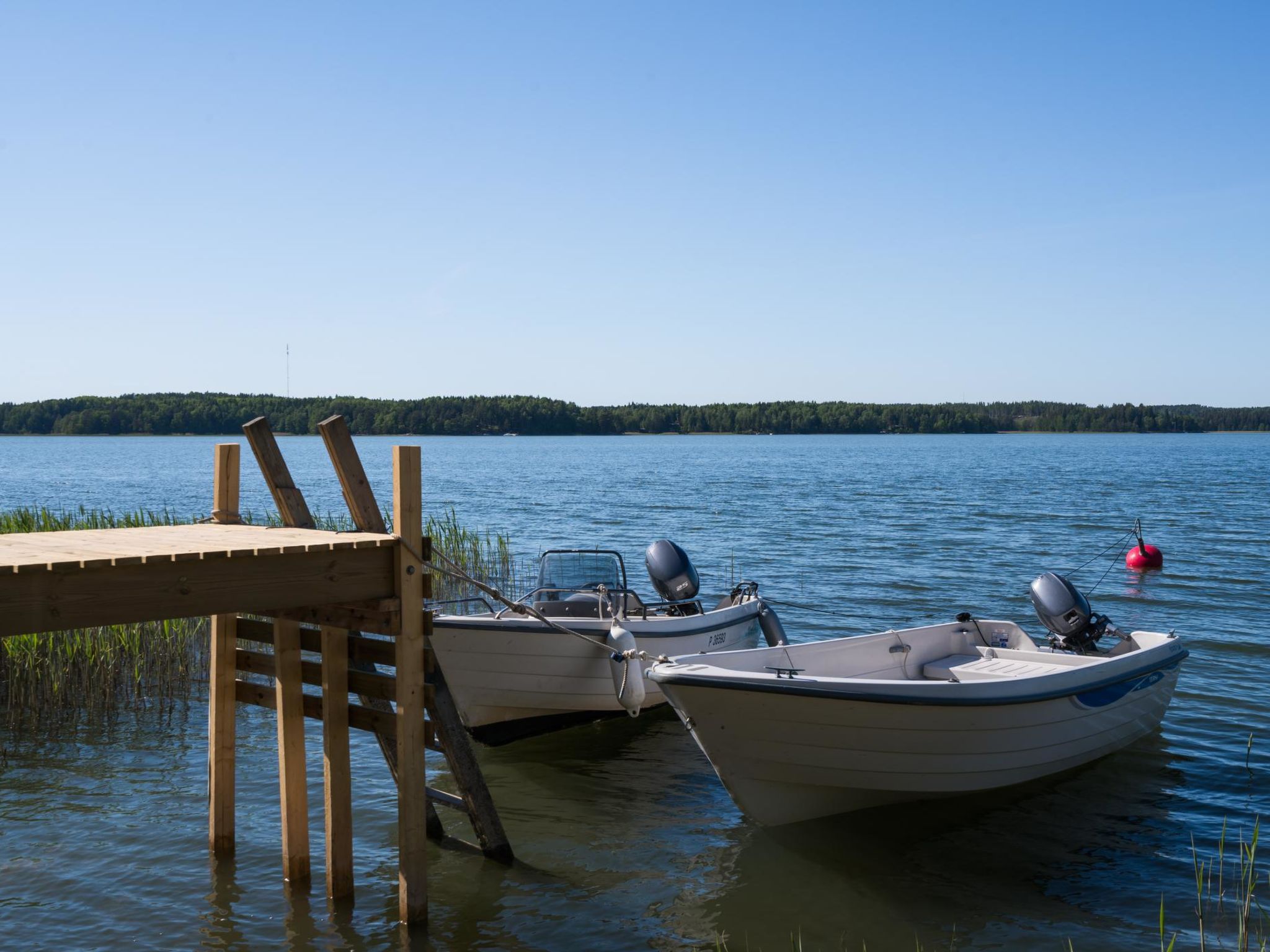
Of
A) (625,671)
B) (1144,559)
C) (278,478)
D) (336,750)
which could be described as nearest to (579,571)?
(625,671)

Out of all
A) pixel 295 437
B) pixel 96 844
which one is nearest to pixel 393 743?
pixel 96 844

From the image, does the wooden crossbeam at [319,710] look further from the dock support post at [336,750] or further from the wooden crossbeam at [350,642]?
the wooden crossbeam at [350,642]

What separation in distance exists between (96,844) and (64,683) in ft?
11.1

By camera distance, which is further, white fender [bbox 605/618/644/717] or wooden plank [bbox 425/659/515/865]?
white fender [bbox 605/618/644/717]

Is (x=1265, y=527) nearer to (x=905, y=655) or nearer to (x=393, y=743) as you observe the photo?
(x=905, y=655)

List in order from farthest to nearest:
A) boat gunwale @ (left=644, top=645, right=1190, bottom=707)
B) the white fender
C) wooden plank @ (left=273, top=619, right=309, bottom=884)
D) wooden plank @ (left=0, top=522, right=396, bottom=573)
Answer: the white fender < boat gunwale @ (left=644, top=645, right=1190, bottom=707) < wooden plank @ (left=273, top=619, right=309, bottom=884) < wooden plank @ (left=0, top=522, right=396, bottom=573)

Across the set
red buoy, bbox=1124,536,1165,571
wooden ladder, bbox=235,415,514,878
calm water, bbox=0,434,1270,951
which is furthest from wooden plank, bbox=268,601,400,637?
red buoy, bbox=1124,536,1165,571

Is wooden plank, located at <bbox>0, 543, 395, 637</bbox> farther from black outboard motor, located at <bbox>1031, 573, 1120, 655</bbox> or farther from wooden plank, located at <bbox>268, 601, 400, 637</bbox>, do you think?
black outboard motor, located at <bbox>1031, 573, 1120, 655</bbox>

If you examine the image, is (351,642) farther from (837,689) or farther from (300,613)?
(837,689)

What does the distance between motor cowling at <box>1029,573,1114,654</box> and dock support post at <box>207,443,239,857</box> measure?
745 cm

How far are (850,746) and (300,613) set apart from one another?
147 inches

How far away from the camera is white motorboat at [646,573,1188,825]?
698cm

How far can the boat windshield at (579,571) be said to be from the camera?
34.4ft

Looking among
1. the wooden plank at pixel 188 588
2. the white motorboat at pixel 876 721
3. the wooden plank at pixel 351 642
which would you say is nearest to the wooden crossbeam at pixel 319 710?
the wooden plank at pixel 351 642
